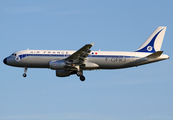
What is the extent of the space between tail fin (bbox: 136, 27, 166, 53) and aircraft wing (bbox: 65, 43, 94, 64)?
35.6 ft

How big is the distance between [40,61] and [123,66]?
15106 millimetres

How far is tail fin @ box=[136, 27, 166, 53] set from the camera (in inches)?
2921

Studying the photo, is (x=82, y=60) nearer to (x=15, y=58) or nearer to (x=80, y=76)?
(x=80, y=76)

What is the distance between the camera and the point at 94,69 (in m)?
72.2

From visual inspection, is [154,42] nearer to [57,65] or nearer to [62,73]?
[62,73]

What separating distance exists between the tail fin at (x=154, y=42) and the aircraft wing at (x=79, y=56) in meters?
10.8

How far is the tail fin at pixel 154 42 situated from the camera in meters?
74.2

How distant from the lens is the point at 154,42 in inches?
2948

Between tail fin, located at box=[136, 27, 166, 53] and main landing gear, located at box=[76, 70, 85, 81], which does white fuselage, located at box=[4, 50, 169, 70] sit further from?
tail fin, located at box=[136, 27, 166, 53]

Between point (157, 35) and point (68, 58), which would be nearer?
point (68, 58)

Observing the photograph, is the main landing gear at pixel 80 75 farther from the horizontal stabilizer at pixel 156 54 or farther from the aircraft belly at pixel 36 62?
the horizontal stabilizer at pixel 156 54

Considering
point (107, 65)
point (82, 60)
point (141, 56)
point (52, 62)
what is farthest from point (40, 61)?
point (141, 56)

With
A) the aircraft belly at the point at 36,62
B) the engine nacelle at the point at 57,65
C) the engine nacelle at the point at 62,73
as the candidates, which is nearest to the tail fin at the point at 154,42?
the engine nacelle at the point at 62,73

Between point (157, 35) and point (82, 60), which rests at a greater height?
point (157, 35)
